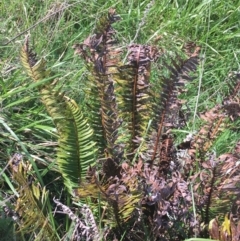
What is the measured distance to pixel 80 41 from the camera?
10.3 feet

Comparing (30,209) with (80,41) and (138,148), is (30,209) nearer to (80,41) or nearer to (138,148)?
(138,148)

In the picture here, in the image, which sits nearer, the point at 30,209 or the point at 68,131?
A: the point at 30,209

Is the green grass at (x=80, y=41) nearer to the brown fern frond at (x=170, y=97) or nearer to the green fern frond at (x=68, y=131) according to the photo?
the green fern frond at (x=68, y=131)

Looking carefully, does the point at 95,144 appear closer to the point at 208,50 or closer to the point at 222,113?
the point at 222,113

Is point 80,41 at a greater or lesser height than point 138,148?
greater

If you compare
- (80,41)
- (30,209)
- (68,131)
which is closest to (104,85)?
(68,131)

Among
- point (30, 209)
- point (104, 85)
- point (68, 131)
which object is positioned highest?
point (104, 85)

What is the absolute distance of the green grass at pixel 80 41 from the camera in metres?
2.57

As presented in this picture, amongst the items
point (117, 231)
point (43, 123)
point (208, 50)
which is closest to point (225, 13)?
point (208, 50)

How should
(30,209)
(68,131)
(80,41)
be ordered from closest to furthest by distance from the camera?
(30,209)
(68,131)
(80,41)

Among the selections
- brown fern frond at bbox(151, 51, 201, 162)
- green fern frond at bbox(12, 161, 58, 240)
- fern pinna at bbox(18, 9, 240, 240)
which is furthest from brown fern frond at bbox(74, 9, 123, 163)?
green fern frond at bbox(12, 161, 58, 240)

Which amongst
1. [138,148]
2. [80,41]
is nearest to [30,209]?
[138,148]

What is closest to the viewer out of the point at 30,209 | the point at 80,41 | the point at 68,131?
the point at 30,209

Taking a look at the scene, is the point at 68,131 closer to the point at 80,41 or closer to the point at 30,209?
the point at 30,209
